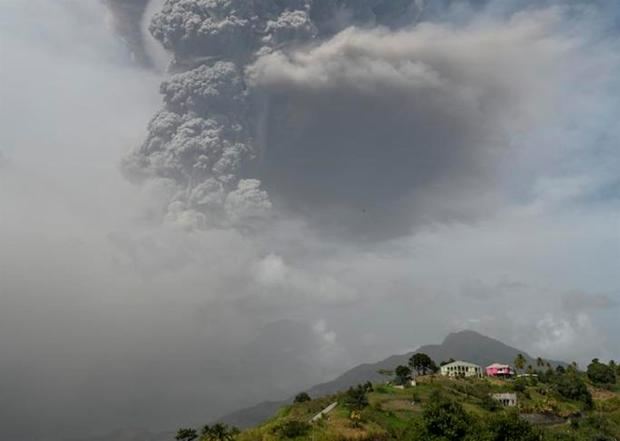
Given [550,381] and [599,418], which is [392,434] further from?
[550,381]

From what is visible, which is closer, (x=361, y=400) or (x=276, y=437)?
(x=276, y=437)

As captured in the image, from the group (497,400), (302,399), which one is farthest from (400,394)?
(302,399)

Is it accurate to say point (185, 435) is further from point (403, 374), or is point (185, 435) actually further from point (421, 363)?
point (421, 363)

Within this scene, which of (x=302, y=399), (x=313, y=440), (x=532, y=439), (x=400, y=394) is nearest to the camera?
(x=532, y=439)

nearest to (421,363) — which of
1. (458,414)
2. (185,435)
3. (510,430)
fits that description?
(185,435)

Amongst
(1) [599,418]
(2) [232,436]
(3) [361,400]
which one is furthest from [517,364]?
(2) [232,436]

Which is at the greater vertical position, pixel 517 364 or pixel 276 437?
pixel 517 364

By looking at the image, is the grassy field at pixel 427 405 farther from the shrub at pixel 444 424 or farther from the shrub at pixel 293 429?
the shrub at pixel 444 424

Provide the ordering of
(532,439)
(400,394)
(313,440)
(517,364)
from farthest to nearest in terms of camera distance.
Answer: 1. (517,364)
2. (400,394)
3. (313,440)
4. (532,439)

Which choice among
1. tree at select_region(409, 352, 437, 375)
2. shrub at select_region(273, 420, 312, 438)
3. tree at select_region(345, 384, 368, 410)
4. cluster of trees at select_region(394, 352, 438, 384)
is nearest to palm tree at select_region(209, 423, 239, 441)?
shrub at select_region(273, 420, 312, 438)
